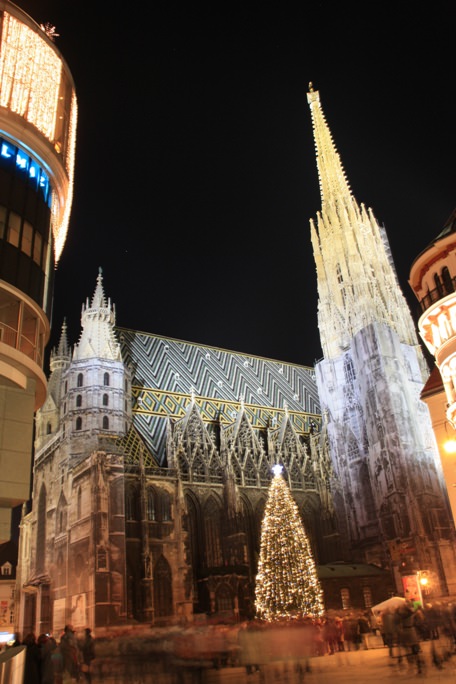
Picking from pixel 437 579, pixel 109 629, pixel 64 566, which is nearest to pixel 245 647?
pixel 109 629

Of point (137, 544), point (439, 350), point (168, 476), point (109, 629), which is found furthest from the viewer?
point (168, 476)

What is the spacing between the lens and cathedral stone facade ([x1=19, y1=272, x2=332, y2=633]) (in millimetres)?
34438

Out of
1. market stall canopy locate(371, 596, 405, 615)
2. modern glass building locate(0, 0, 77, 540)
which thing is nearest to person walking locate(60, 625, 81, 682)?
modern glass building locate(0, 0, 77, 540)

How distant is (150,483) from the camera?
3800cm

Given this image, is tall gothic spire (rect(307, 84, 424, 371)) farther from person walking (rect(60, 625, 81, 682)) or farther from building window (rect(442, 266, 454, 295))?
person walking (rect(60, 625, 81, 682))

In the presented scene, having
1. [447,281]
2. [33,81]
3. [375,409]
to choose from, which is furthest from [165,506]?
[33,81]

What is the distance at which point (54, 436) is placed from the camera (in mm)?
42781

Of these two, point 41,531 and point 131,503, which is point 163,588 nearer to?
point 131,503

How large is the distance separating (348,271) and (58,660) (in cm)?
4760

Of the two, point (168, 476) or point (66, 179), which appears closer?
point (66, 179)

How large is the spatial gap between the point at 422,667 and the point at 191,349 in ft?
144

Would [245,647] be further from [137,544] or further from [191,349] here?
[191,349]

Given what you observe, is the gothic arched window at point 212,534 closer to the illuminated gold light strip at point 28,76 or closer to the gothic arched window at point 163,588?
the gothic arched window at point 163,588

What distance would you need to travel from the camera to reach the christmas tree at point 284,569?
28.7 meters
